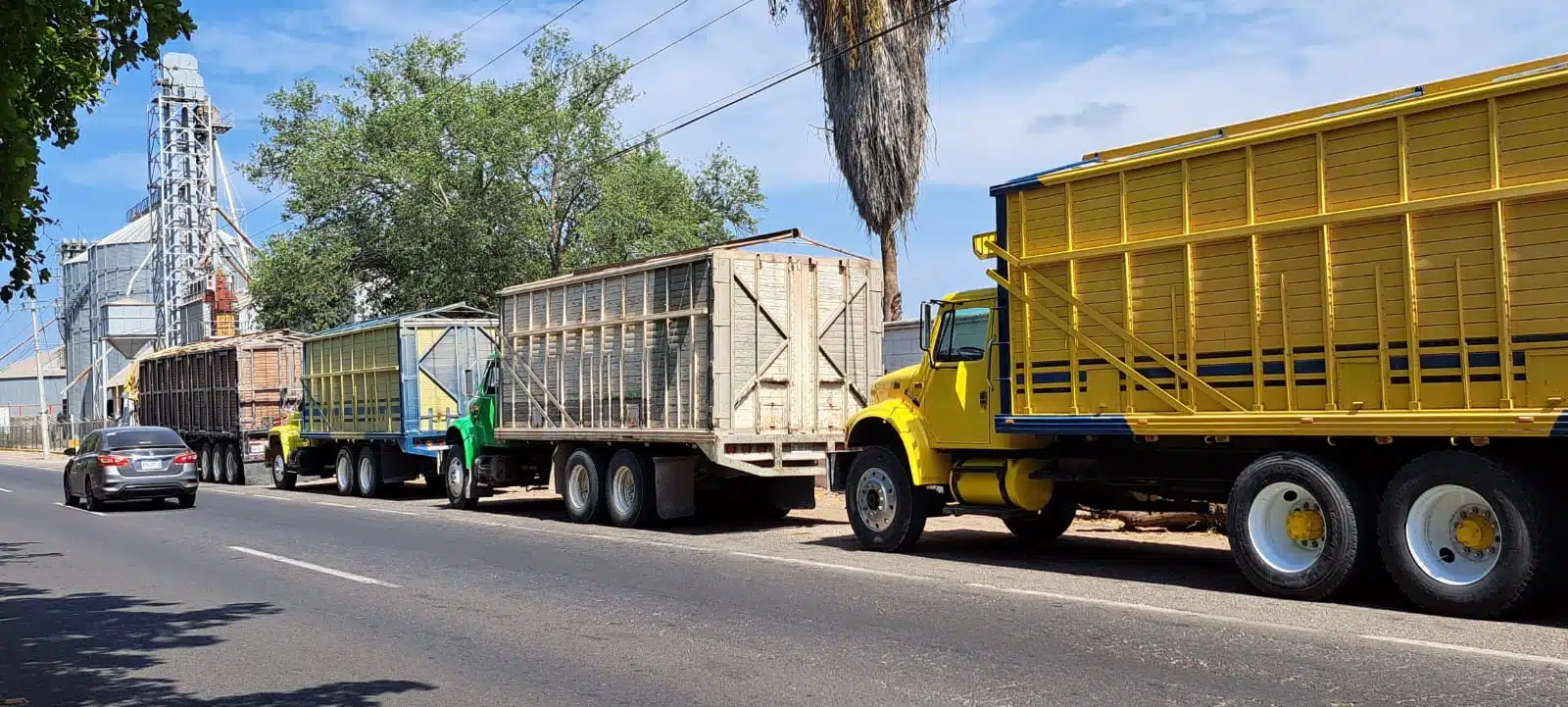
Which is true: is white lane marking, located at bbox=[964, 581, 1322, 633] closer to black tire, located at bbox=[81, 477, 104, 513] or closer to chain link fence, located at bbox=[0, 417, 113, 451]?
black tire, located at bbox=[81, 477, 104, 513]

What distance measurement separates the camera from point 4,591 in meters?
11.9

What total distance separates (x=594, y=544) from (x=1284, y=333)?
8067 millimetres

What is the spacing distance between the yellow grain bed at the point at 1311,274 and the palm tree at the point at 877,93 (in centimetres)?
996

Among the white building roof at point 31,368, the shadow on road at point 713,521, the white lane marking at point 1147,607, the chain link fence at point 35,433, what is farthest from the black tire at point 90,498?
the white building roof at point 31,368

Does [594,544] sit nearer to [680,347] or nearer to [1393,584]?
[680,347]

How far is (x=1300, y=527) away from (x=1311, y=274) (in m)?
1.85

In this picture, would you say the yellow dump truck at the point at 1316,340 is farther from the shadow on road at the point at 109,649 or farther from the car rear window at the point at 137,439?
the car rear window at the point at 137,439

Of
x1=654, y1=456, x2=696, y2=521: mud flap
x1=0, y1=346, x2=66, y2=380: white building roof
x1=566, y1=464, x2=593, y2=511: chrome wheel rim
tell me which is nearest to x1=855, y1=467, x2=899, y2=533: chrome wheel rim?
x1=654, y1=456, x2=696, y2=521: mud flap

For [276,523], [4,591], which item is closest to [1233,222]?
[4,591]

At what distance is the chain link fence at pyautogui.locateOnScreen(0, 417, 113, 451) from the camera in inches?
2836

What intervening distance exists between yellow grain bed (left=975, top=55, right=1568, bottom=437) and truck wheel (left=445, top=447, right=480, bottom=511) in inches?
474

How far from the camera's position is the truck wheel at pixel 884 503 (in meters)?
13.3

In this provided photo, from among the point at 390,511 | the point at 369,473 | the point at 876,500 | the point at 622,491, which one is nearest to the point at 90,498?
the point at 369,473

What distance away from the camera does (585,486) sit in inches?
724
